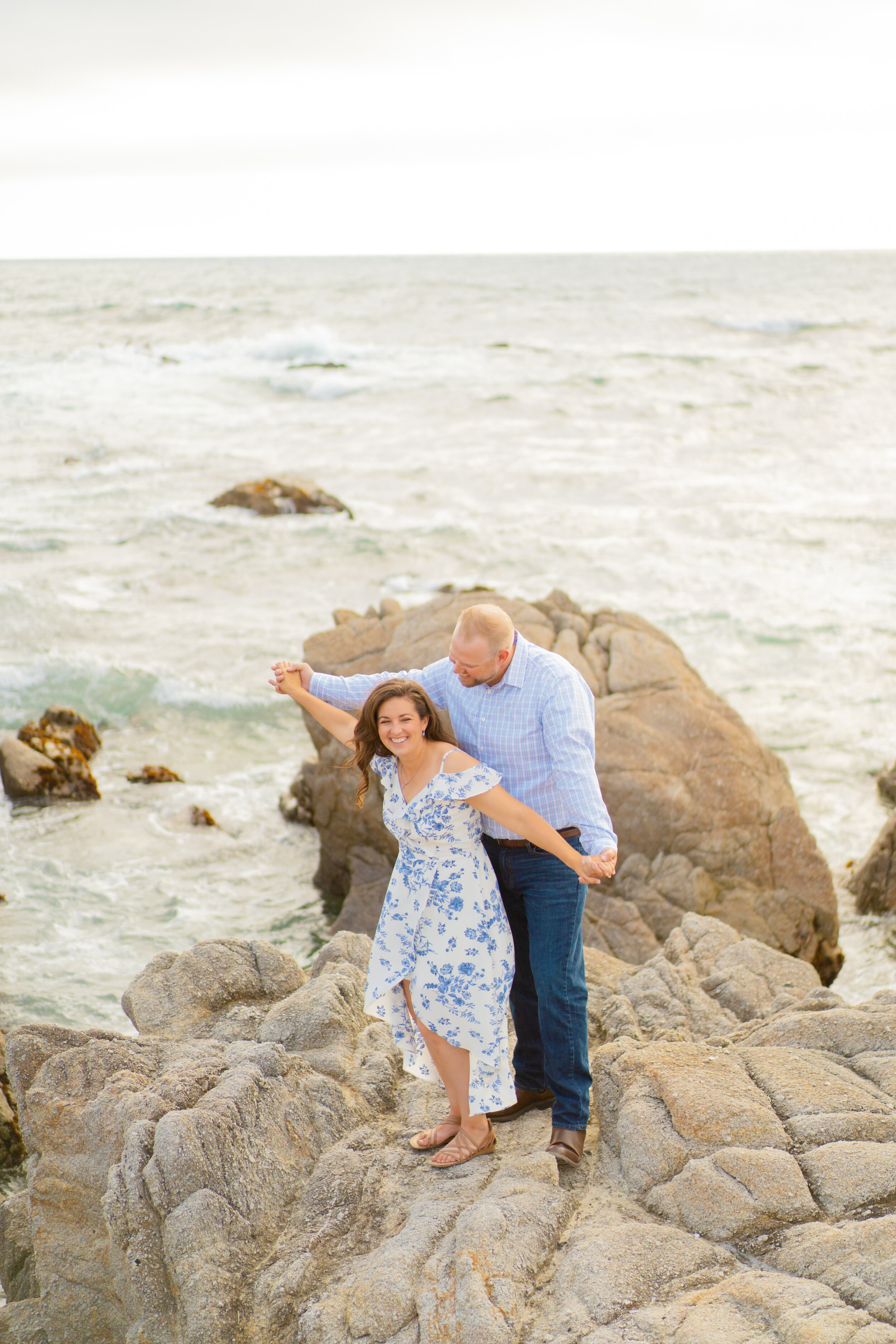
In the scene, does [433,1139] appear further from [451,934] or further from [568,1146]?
[451,934]

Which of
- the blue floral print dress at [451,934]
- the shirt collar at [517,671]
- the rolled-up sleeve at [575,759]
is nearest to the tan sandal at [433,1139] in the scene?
the blue floral print dress at [451,934]

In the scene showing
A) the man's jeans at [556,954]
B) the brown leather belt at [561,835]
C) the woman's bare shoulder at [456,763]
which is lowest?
the man's jeans at [556,954]

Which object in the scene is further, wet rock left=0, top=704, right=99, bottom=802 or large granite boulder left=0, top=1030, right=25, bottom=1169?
wet rock left=0, top=704, right=99, bottom=802

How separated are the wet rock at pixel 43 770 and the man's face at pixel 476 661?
25.9 feet

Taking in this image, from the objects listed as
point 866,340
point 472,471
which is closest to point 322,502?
point 472,471

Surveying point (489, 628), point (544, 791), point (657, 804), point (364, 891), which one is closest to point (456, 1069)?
point (544, 791)

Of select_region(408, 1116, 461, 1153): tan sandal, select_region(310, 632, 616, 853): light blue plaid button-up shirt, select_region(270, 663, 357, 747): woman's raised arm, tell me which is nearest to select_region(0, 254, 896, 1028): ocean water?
select_region(408, 1116, 461, 1153): tan sandal

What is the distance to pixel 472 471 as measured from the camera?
27.3 meters

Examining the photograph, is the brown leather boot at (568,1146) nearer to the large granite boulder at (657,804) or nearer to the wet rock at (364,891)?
the large granite boulder at (657,804)

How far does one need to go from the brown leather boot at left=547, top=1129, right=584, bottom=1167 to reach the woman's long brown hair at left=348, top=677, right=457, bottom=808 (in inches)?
59.3

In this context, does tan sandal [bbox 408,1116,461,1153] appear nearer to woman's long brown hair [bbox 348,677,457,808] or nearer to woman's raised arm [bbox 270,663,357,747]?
woman's long brown hair [bbox 348,677,457,808]

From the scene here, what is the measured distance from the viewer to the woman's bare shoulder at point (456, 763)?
3967 mm

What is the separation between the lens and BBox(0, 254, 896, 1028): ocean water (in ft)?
32.2

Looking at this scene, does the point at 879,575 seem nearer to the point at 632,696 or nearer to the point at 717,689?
the point at 717,689
